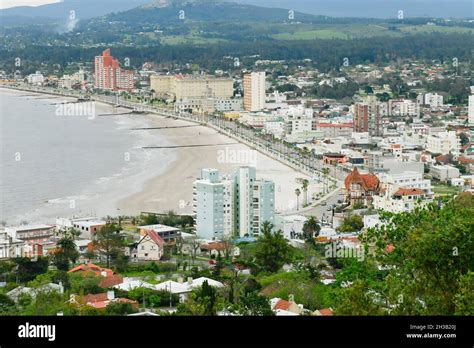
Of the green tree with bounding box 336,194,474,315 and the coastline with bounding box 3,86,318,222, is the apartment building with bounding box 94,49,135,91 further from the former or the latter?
the green tree with bounding box 336,194,474,315

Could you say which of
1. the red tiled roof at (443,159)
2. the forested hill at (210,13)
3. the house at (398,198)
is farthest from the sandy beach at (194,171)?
the forested hill at (210,13)

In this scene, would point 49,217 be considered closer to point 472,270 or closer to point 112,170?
point 112,170

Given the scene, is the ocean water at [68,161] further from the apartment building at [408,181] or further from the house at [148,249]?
the apartment building at [408,181]

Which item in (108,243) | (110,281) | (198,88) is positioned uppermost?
(110,281)

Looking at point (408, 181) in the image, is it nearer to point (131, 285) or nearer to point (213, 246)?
point (213, 246)

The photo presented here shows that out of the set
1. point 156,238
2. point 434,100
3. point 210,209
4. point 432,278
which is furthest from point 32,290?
point 434,100

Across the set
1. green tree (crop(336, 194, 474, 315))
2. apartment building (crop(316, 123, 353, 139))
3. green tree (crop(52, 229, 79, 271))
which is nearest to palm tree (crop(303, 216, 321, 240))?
green tree (crop(52, 229, 79, 271))
